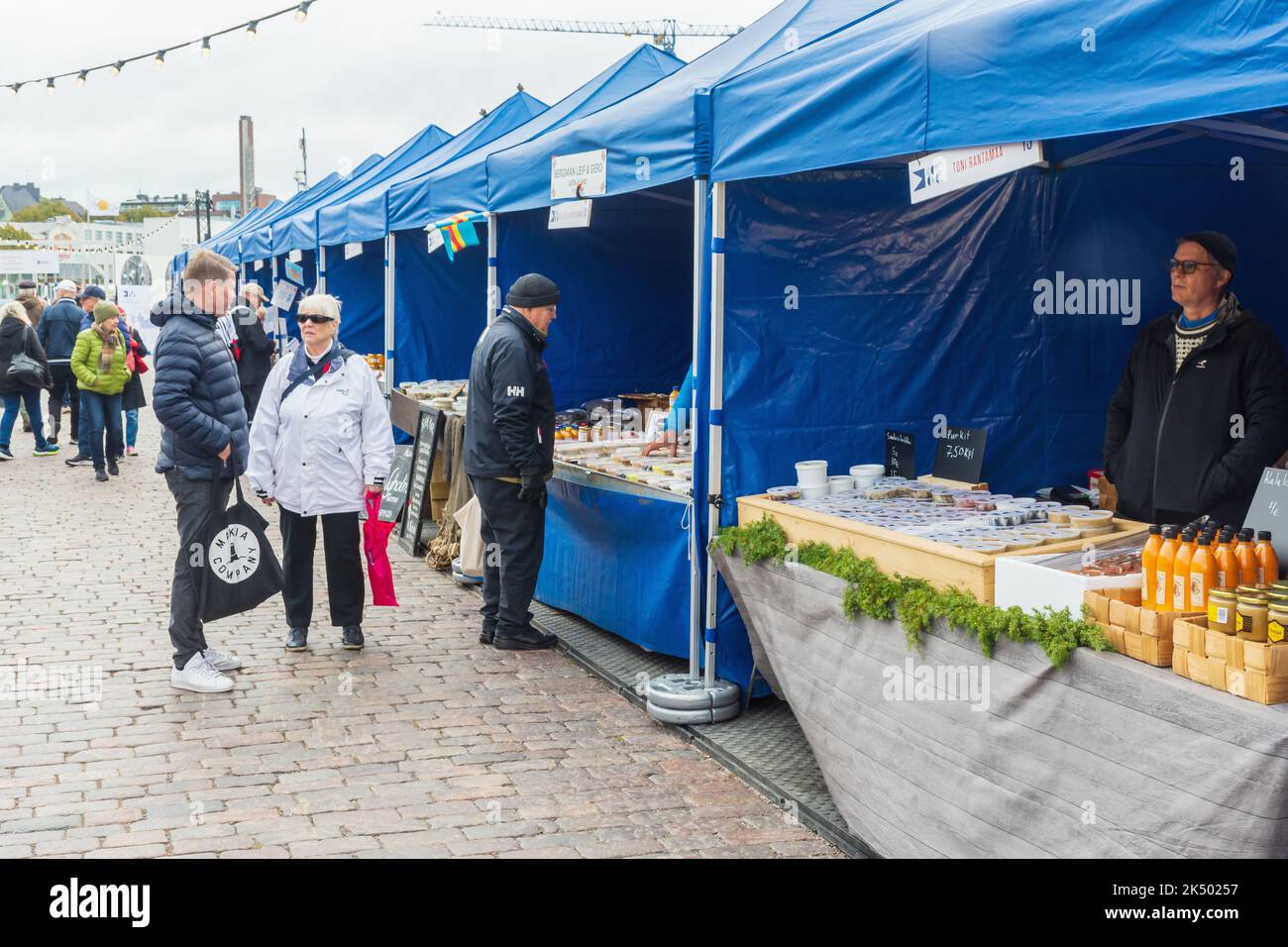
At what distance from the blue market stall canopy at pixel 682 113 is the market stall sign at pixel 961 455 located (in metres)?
1.59

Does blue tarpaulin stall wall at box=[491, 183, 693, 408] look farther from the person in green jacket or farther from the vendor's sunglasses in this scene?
the person in green jacket

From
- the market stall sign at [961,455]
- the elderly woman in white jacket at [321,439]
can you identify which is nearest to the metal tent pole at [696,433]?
the market stall sign at [961,455]

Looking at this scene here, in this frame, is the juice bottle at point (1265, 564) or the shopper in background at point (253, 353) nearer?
the juice bottle at point (1265, 564)

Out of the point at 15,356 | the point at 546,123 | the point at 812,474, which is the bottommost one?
the point at 812,474

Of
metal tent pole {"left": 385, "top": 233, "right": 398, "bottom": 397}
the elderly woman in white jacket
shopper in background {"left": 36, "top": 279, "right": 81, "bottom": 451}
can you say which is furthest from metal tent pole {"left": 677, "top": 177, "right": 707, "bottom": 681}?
shopper in background {"left": 36, "top": 279, "right": 81, "bottom": 451}

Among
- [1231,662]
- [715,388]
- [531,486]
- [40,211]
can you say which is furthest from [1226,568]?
[40,211]

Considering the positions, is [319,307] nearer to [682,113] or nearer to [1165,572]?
[682,113]

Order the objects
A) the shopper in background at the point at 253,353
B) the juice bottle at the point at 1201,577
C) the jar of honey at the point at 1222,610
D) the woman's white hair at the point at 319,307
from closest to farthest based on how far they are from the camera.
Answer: the jar of honey at the point at 1222,610
the juice bottle at the point at 1201,577
the woman's white hair at the point at 319,307
the shopper in background at the point at 253,353

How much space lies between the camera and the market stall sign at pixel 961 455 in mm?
5320

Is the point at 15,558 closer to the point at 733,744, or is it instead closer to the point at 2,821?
the point at 2,821

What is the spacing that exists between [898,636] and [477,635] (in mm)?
3620

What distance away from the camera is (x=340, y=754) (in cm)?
519

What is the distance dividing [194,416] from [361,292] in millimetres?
7754

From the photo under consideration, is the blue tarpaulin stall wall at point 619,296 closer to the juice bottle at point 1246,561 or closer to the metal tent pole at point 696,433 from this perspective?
the metal tent pole at point 696,433
